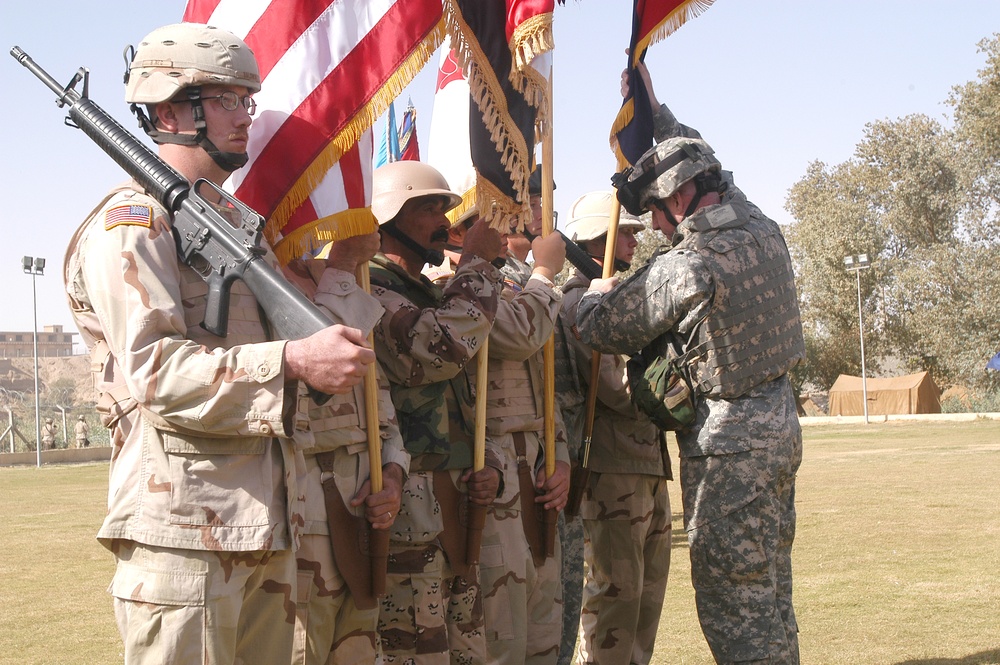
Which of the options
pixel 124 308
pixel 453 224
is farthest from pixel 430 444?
pixel 124 308

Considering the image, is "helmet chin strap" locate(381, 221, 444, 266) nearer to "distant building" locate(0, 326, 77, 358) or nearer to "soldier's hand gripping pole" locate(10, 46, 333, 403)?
"soldier's hand gripping pole" locate(10, 46, 333, 403)

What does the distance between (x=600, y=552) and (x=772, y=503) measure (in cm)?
116

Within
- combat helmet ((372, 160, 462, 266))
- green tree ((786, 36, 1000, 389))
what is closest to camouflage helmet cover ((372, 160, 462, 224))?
combat helmet ((372, 160, 462, 266))

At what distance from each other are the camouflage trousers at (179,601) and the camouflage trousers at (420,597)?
1.21 metres

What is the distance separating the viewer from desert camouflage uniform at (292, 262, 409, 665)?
363 centimetres

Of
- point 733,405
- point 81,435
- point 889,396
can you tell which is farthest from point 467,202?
point 889,396

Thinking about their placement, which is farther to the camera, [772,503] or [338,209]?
[772,503]

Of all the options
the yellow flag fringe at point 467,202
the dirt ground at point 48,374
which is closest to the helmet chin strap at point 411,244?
the yellow flag fringe at point 467,202

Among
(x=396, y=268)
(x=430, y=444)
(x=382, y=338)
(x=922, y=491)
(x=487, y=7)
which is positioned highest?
(x=487, y=7)

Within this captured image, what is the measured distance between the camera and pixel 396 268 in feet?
15.0

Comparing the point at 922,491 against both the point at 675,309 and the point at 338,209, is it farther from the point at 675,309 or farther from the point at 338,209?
the point at 338,209

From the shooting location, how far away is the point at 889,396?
146ft

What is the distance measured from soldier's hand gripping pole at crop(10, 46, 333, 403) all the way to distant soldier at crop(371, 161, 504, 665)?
1292 mm

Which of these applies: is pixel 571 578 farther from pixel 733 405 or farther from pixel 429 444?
pixel 429 444
